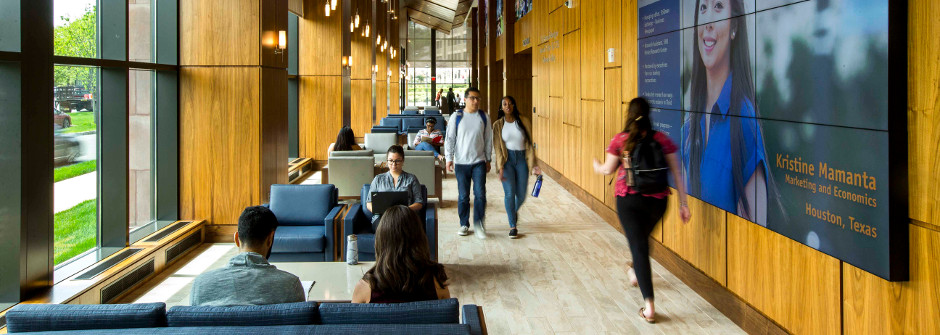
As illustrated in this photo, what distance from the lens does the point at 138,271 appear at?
5.41m

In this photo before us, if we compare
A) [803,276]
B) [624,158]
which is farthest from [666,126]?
[803,276]

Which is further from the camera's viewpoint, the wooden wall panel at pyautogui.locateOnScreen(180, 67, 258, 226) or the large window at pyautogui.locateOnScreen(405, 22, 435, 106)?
the large window at pyautogui.locateOnScreen(405, 22, 435, 106)

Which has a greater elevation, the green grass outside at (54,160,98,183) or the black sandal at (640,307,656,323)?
the green grass outside at (54,160,98,183)

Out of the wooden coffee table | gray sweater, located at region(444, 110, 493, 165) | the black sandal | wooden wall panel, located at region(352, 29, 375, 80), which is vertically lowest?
the black sandal

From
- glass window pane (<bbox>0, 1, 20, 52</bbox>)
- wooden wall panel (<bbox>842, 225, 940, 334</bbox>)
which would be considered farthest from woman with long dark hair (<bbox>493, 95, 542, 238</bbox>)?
glass window pane (<bbox>0, 1, 20, 52</bbox>)

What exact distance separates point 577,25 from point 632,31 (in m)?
2.85

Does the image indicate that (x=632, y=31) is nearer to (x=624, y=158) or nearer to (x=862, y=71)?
(x=624, y=158)

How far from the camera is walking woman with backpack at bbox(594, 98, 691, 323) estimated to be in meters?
4.39

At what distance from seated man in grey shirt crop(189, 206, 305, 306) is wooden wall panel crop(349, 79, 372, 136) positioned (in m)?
15.3

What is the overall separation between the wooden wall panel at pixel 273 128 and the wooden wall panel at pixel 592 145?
11.5 feet

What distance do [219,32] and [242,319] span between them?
5.21 m

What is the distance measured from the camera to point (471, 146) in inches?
273

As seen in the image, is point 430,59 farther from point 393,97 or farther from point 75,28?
point 75,28

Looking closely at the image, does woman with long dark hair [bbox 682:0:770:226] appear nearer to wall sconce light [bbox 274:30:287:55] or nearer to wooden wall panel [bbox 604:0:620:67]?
wooden wall panel [bbox 604:0:620:67]
